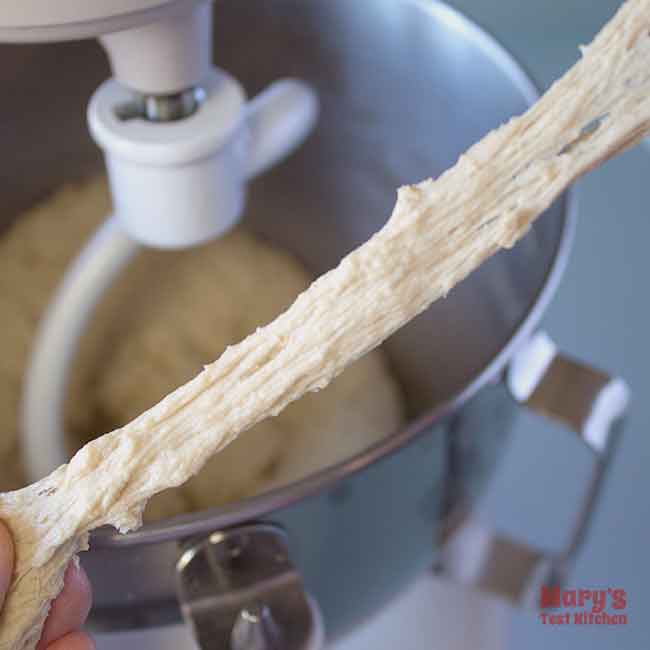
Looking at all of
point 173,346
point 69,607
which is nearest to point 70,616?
point 69,607

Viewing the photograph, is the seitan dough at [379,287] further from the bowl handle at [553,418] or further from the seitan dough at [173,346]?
the seitan dough at [173,346]

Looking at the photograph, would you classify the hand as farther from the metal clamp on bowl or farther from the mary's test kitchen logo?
the mary's test kitchen logo

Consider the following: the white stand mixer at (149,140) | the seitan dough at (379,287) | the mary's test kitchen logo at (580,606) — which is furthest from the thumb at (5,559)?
the mary's test kitchen logo at (580,606)

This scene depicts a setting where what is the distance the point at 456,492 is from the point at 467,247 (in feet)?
0.59

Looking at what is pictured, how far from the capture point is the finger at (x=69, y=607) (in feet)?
0.98

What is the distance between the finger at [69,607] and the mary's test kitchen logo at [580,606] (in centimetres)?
25

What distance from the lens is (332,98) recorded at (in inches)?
21.2

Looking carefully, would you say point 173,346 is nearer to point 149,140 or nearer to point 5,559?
point 149,140

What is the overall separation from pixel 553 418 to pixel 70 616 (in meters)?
0.22

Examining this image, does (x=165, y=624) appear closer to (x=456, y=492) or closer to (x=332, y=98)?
(x=456, y=492)

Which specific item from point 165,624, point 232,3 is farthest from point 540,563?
point 232,3

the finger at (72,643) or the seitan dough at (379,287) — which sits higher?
the seitan dough at (379,287)

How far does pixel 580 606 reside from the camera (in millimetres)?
480

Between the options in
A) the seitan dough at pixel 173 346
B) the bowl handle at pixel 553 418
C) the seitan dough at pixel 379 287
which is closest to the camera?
the seitan dough at pixel 379 287
